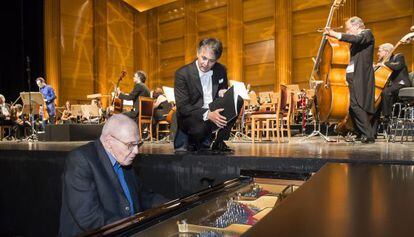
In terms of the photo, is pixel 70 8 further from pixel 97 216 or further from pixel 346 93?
pixel 97 216

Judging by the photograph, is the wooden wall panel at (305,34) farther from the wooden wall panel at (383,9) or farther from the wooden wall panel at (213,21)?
the wooden wall panel at (213,21)

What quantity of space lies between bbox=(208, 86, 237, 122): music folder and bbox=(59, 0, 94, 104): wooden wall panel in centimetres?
967

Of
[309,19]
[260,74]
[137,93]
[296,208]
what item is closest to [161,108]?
[137,93]

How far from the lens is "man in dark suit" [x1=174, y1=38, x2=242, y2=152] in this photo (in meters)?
3.36

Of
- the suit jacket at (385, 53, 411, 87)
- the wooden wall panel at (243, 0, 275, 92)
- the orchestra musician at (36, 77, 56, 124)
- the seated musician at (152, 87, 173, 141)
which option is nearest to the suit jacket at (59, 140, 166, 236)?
the suit jacket at (385, 53, 411, 87)

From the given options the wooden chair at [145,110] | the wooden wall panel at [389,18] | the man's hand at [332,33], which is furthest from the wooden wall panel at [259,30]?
the man's hand at [332,33]

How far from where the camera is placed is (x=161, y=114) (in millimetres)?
7109

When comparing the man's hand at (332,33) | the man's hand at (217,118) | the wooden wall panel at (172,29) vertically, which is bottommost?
the man's hand at (217,118)

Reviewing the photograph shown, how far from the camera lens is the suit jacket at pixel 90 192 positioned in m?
1.56

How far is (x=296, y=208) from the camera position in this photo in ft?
1.71

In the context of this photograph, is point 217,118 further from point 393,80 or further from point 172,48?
point 172,48

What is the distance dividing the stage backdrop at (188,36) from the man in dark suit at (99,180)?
941cm

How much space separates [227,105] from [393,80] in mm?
3238

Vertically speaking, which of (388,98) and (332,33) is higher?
(332,33)
